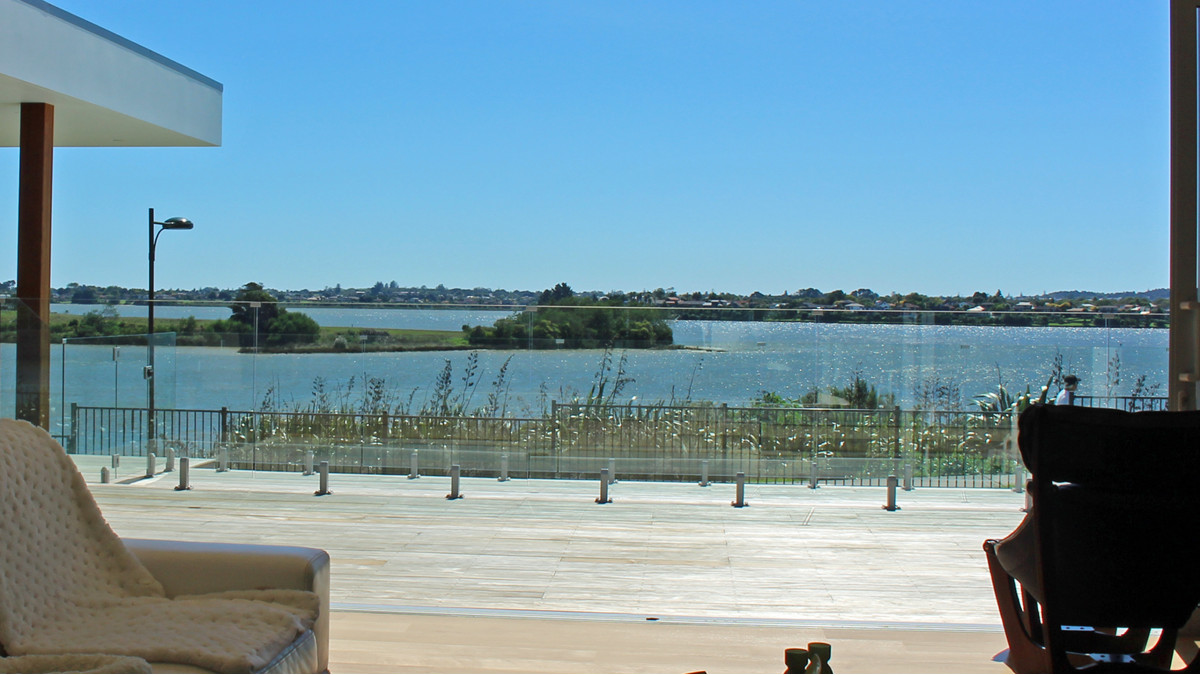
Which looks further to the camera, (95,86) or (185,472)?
(185,472)

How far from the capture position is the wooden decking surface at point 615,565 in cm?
295

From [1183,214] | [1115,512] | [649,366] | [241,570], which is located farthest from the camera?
[649,366]

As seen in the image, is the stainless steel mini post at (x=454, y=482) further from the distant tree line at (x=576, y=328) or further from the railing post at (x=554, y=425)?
the distant tree line at (x=576, y=328)

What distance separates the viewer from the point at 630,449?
529 centimetres

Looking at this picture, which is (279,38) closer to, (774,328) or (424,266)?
(774,328)

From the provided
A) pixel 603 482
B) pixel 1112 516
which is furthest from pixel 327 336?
pixel 1112 516

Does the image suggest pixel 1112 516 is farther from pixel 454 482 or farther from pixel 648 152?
pixel 648 152

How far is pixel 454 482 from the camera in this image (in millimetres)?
5367

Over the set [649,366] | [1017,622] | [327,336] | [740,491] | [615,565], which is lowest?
[615,565]

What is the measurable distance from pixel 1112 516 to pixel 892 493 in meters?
3.33

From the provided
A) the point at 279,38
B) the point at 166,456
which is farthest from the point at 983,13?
the point at 279,38

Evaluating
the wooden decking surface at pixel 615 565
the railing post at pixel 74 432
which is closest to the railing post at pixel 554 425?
the wooden decking surface at pixel 615 565

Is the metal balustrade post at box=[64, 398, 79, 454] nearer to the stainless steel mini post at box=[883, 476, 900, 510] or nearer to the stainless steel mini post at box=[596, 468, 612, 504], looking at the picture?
the stainless steel mini post at box=[596, 468, 612, 504]

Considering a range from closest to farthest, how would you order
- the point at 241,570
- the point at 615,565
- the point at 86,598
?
1. the point at 86,598
2. the point at 241,570
3. the point at 615,565
